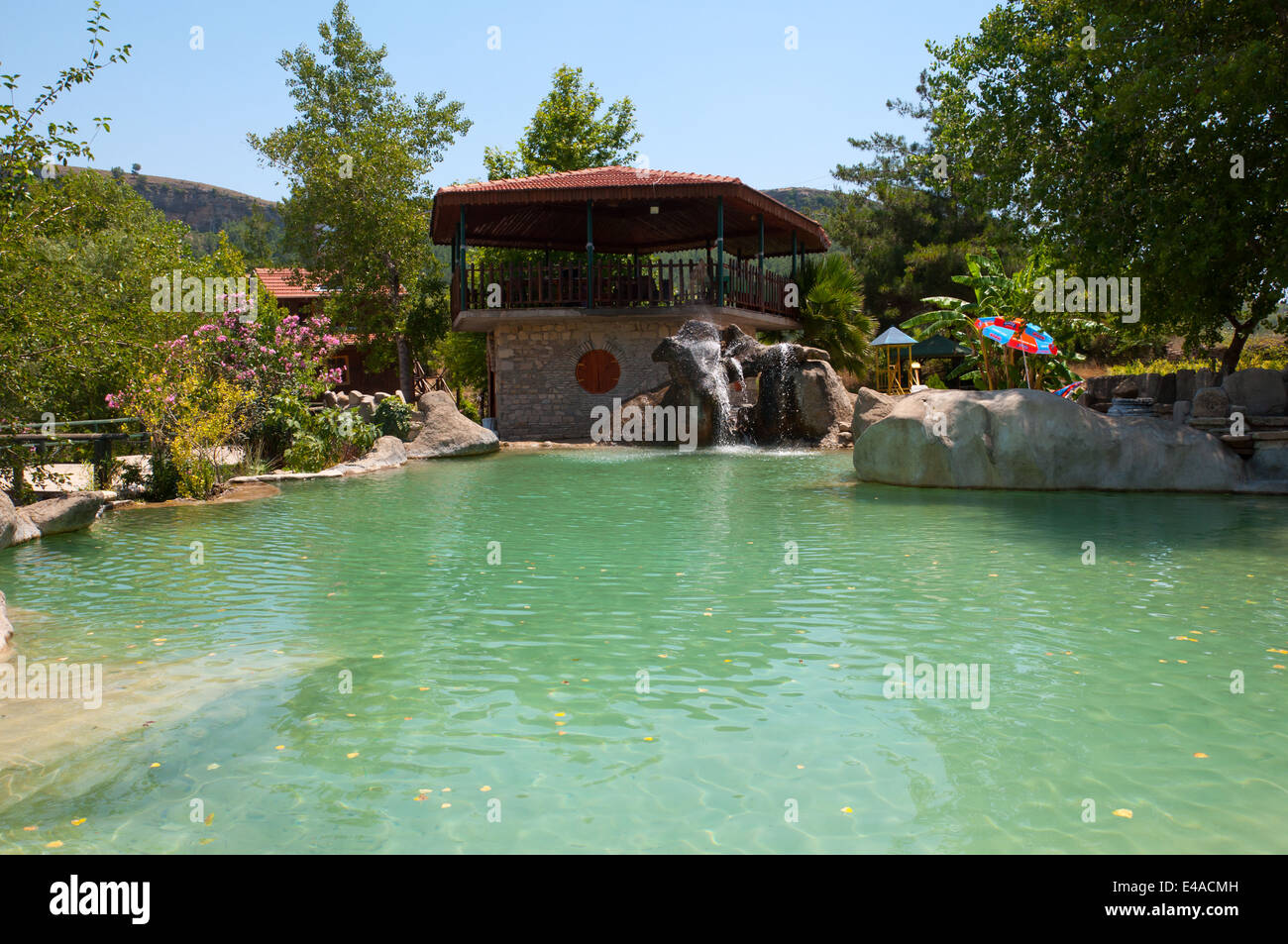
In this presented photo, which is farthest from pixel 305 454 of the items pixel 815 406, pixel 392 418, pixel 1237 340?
pixel 1237 340

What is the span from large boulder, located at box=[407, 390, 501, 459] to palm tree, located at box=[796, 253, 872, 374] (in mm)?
11333

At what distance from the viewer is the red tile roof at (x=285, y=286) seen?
3738cm

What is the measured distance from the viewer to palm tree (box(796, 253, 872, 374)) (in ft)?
90.3

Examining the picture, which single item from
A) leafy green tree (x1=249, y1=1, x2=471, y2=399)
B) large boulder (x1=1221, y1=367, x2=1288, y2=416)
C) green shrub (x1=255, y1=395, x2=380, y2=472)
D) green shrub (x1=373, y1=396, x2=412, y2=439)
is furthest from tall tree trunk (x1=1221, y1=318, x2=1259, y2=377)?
leafy green tree (x1=249, y1=1, x2=471, y2=399)

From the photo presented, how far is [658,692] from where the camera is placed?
484cm

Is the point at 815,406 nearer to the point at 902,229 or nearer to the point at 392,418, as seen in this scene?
the point at 392,418

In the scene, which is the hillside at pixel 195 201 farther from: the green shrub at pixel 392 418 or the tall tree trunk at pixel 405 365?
the green shrub at pixel 392 418

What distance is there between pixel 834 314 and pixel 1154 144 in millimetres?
13561

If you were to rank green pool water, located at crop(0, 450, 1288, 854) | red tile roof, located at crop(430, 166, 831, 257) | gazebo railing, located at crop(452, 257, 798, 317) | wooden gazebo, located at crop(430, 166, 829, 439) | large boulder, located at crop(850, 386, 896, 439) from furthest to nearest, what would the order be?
gazebo railing, located at crop(452, 257, 798, 317)
wooden gazebo, located at crop(430, 166, 829, 439)
red tile roof, located at crop(430, 166, 831, 257)
large boulder, located at crop(850, 386, 896, 439)
green pool water, located at crop(0, 450, 1288, 854)

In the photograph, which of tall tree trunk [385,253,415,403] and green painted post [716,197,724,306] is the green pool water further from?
tall tree trunk [385,253,415,403]

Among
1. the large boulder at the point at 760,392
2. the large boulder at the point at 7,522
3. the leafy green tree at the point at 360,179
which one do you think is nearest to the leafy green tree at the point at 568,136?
the leafy green tree at the point at 360,179

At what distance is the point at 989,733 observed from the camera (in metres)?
4.26

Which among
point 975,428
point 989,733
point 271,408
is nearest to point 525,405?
point 271,408
